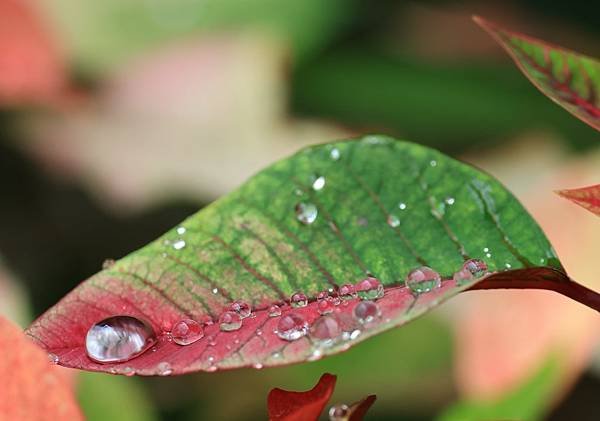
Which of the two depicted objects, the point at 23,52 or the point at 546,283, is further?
the point at 23,52

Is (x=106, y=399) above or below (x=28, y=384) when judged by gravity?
below

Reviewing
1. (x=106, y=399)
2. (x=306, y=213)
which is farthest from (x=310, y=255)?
(x=106, y=399)

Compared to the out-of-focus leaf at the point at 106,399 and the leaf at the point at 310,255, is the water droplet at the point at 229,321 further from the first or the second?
the out-of-focus leaf at the point at 106,399

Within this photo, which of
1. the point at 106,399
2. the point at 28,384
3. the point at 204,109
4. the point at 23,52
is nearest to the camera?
the point at 28,384

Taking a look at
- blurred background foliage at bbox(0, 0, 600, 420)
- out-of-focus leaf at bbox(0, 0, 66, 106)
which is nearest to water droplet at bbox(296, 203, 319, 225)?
blurred background foliage at bbox(0, 0, 600, 420)

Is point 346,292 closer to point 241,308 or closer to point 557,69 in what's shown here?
point 241,308

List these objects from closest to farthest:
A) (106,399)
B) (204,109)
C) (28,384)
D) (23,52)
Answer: (28,384) → (106,399) → (23,52) → (204,109)

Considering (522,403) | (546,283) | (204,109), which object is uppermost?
(204,109)

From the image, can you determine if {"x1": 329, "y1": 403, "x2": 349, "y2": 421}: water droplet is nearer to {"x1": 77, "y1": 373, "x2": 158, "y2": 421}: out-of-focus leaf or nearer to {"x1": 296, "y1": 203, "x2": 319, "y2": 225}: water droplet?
{"x1": 296, "y1": 203, "x2": 319, "y2": 225}: water droplet

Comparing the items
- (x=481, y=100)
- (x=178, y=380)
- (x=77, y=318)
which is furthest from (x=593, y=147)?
(x=77, y=318)
